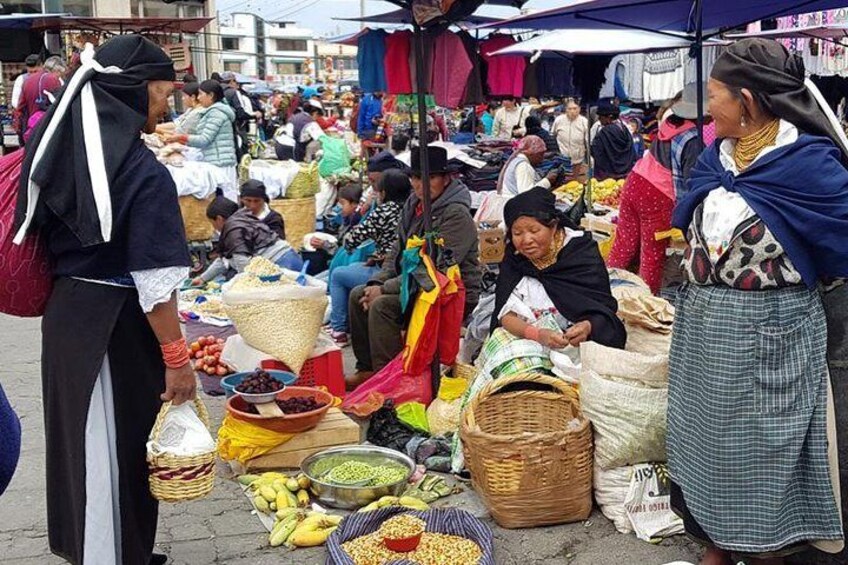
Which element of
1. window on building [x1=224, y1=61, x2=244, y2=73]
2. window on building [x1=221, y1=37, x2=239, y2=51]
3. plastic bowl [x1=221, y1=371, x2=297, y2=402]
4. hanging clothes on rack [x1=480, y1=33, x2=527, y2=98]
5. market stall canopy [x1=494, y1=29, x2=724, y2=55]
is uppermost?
window on building [x1=221, y1=37, x2=239, y2=51]

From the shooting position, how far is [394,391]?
571cm

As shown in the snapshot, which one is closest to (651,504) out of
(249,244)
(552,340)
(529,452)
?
(529,452)

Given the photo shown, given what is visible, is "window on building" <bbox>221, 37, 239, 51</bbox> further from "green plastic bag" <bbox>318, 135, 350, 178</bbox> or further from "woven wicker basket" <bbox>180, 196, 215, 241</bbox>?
"woven wicker basket" <bbox>180, 196, 215, 241</bbox>

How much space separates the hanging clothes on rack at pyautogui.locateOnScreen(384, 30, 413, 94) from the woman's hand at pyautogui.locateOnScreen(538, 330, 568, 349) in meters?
2.38

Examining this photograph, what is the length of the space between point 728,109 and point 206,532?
2.81m

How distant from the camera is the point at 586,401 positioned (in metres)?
4.25

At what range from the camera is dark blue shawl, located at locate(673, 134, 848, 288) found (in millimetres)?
3195

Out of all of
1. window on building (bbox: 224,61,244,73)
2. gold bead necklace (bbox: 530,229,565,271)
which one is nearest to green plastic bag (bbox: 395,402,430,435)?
gold bead necklace (bbox: 530,229,565,271)

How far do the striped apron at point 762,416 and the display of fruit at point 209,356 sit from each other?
368cm

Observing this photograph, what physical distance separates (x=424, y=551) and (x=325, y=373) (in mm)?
2342

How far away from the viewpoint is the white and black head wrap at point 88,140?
10.1 ft

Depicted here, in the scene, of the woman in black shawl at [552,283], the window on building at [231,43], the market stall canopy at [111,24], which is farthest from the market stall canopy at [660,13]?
the window on building at [231,43]

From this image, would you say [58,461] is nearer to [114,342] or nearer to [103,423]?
[103,423]

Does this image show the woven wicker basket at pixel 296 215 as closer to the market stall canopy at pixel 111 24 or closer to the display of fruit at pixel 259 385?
the display of fruit at pixel 259 385
